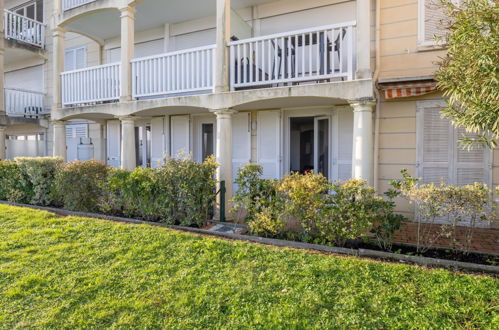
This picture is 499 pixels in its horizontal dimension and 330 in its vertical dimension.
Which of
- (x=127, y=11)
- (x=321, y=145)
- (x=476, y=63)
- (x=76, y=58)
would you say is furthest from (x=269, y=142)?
(x=76, y=58)

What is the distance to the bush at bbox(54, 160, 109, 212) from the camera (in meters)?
6.84

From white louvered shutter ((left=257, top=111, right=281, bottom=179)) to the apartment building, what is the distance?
30 mm

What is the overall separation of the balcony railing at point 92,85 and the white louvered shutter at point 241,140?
3505mm

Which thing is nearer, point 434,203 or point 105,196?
point 434,203

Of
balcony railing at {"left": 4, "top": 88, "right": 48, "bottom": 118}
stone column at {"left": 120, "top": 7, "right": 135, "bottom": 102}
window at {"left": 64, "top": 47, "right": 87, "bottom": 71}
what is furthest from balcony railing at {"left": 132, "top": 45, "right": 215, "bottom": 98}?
balcony railing at {"left": 4, "top": 88, "right": 48, "bottom": 118}

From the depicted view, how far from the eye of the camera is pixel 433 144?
641 cm

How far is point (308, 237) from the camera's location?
4.99 metres

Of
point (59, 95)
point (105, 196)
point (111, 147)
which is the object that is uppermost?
point (59, 95)

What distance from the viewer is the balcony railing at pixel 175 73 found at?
23.1 ft

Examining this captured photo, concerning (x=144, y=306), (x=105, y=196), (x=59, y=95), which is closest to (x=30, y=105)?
(x=59, y=95)

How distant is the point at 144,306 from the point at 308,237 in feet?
9.45

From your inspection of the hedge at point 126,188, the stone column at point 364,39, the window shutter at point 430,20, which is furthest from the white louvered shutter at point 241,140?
the window shutter at point 430,20

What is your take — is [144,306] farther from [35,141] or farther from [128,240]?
[35,141]

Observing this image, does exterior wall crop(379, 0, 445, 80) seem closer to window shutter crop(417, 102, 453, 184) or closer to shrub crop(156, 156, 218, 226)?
window shutter crop(417, 102, 453, 184)
